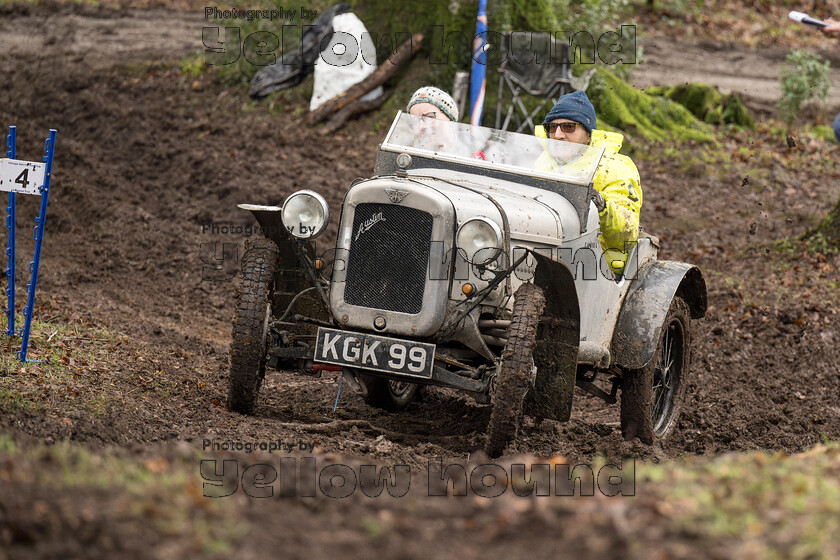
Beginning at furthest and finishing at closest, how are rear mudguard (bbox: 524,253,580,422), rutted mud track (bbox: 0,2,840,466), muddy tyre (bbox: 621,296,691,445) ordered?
muddy tyre (bbox: 621,296,691,445)
rutted mud track (bbox: 0,2,840,466)
rear mudguard (bbox: 524,253,580,422)

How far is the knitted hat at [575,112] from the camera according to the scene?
661 centimetres

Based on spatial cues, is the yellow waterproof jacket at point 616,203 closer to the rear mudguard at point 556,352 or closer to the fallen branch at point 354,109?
the rear mudguard at point 556,352

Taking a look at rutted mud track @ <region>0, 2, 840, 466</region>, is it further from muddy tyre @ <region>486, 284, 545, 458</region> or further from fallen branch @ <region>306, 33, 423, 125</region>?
muddy tyre @ <region>486, 284, 545, 458</region>

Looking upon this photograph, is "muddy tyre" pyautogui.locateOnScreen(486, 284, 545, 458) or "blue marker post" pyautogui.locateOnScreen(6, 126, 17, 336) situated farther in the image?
"blue marker post" pyautogui.locateOnScreen(6, 126, 17, 336)

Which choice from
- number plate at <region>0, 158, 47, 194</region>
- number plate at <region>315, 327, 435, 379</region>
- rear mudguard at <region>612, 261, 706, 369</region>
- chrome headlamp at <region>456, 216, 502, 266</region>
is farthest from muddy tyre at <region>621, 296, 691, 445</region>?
number plate at <region>0, 158, 47, 194</region>

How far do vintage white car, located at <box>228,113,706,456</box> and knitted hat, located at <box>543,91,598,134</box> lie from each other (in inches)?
13.7

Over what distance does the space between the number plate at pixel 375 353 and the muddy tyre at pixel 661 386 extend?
186 cm

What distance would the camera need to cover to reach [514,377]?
5.03m

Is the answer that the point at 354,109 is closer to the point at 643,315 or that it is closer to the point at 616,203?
the point at 616,203

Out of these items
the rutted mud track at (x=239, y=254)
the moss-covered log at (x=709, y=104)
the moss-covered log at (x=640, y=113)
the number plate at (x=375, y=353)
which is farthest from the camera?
the moss-covered log at (x=709, y=104)

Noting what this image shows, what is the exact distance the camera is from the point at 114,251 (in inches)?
404

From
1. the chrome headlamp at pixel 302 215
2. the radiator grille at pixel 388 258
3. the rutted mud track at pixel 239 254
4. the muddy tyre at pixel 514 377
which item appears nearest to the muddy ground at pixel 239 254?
the rutted mud track at pixel 239 254

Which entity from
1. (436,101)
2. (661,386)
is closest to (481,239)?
(436,101)

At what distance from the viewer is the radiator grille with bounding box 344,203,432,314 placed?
211 inches
